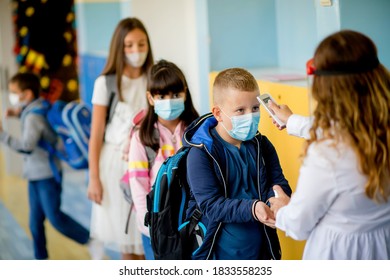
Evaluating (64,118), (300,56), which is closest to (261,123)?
(300,56)

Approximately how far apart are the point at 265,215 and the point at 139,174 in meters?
0.80

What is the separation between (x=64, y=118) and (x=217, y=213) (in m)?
2.39

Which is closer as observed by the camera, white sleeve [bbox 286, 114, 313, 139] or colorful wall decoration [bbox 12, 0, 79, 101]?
white sleeve [bbox 286, 114, 313, 139]

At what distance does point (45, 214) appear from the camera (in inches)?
153

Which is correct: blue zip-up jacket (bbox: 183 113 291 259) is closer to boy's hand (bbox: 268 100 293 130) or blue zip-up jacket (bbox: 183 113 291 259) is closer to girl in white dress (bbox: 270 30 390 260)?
boy's hand (bbox: 268 100 293 130)

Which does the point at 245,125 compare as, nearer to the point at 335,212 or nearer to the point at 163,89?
the point at 335,212

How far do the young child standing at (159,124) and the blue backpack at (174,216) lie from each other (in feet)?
1.25

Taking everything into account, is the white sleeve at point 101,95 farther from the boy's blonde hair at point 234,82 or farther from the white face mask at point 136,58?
the boy's blonde hair at point 234,82

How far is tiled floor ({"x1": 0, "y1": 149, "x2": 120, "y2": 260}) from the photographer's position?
4.13m

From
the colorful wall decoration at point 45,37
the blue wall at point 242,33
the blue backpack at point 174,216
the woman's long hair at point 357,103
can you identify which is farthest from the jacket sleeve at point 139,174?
the colorful wall decoration at point 45,37

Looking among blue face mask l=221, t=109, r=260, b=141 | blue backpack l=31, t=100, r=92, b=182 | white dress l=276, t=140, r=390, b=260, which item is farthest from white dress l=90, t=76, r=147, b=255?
white dress l=276, t=140, r=390, b=260

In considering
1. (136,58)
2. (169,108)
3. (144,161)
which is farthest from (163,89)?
(136,58)

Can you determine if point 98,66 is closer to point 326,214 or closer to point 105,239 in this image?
point 105,239

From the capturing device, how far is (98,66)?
541 centimetres
